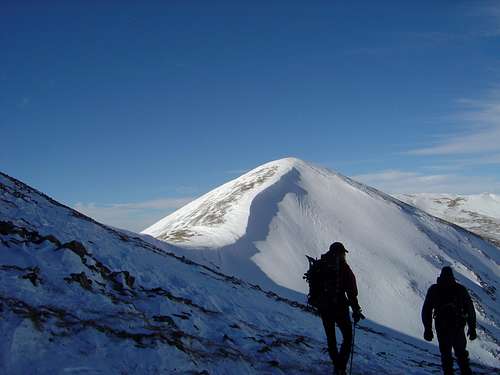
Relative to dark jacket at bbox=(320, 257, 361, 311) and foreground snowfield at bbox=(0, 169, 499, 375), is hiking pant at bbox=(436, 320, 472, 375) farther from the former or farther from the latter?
foreground snowfield at bbox=(0, 169, 499, 375)

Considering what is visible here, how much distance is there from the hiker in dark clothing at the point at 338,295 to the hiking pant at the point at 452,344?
165 cm

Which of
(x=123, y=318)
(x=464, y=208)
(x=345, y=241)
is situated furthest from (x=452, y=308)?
(x=464, y=208)

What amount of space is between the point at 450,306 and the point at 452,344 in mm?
750

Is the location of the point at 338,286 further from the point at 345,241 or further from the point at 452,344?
the point at 345,241

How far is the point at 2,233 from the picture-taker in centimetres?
1164

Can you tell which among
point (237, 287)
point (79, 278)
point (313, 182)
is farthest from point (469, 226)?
point (79, 278)

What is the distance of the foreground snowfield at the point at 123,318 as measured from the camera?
775 cm

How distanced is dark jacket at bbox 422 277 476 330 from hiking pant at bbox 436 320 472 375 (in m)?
0.07

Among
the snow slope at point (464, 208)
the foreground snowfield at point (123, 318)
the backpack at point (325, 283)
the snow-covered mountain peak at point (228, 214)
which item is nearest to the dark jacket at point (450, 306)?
the backpack at point (325, 283)

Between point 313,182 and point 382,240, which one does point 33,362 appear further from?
point 313,182

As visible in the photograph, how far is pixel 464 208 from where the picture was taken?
580ft

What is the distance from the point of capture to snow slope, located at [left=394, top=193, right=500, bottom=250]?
144550 mm

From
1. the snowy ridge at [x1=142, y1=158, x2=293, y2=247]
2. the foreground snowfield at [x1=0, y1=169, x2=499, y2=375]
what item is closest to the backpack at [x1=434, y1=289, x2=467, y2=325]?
the foreground snowfield at [x1=0, y1=169, x2=499, y2=375]

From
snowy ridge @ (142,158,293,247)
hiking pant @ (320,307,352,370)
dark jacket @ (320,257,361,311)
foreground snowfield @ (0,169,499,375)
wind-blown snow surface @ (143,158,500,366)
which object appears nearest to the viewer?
foreground snowfield @ (0,169,499,375)
